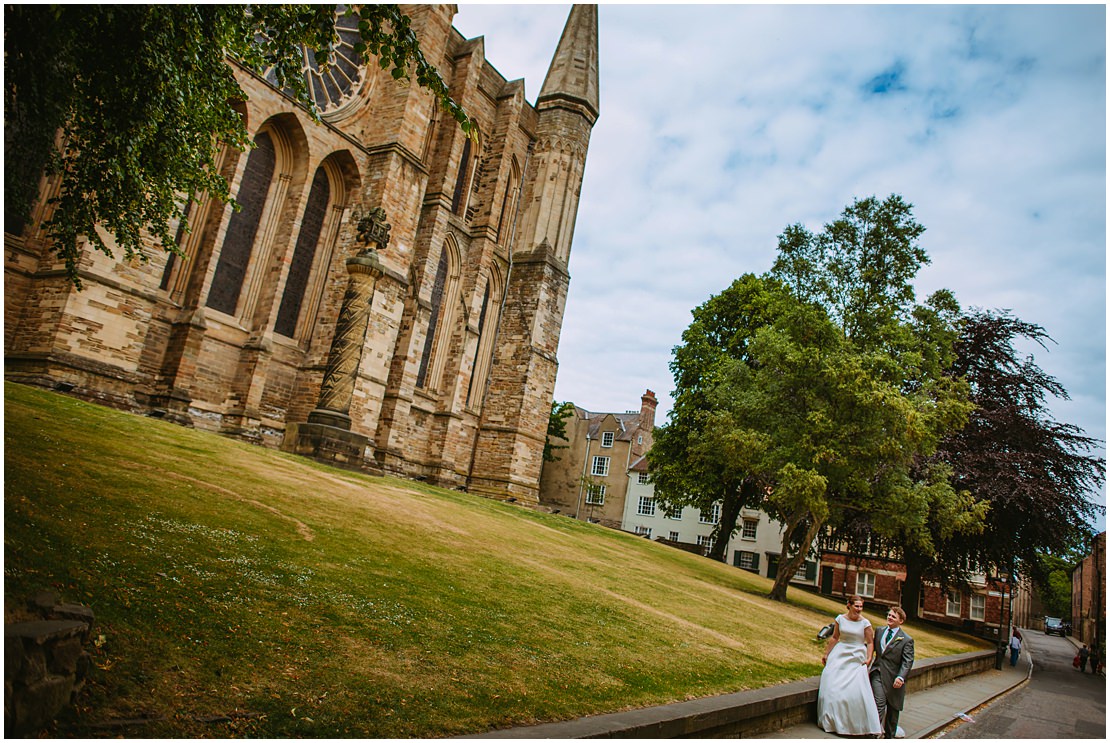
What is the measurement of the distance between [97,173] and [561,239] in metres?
21.7

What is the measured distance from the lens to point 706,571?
20000mm

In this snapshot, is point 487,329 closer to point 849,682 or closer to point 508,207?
point 508,207

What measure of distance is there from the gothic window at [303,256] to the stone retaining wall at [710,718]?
16951 millimetres

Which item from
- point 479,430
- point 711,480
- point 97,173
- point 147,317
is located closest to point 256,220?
point 147,317

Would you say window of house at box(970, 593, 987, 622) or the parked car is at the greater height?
window of house at box(970, 593, 987, 622)

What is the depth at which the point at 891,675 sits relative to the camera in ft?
24.9

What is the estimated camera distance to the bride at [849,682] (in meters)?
7.09

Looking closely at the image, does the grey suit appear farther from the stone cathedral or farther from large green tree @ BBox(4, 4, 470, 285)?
the stone cathedral

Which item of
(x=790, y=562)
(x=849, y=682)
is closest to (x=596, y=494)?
(x=790, y=562)

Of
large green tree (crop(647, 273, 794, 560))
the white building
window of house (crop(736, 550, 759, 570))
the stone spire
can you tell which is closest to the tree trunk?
large green tree (crop(647, 273, 794, 560))

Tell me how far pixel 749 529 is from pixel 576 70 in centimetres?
2965

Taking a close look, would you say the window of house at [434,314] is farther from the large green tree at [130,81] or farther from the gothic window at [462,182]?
the large green tree at [130,81]

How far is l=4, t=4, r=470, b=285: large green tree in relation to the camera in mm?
5457

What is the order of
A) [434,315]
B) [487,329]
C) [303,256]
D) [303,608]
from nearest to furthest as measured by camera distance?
[303,608] < [303,256] < [434,315] < [487,329]
